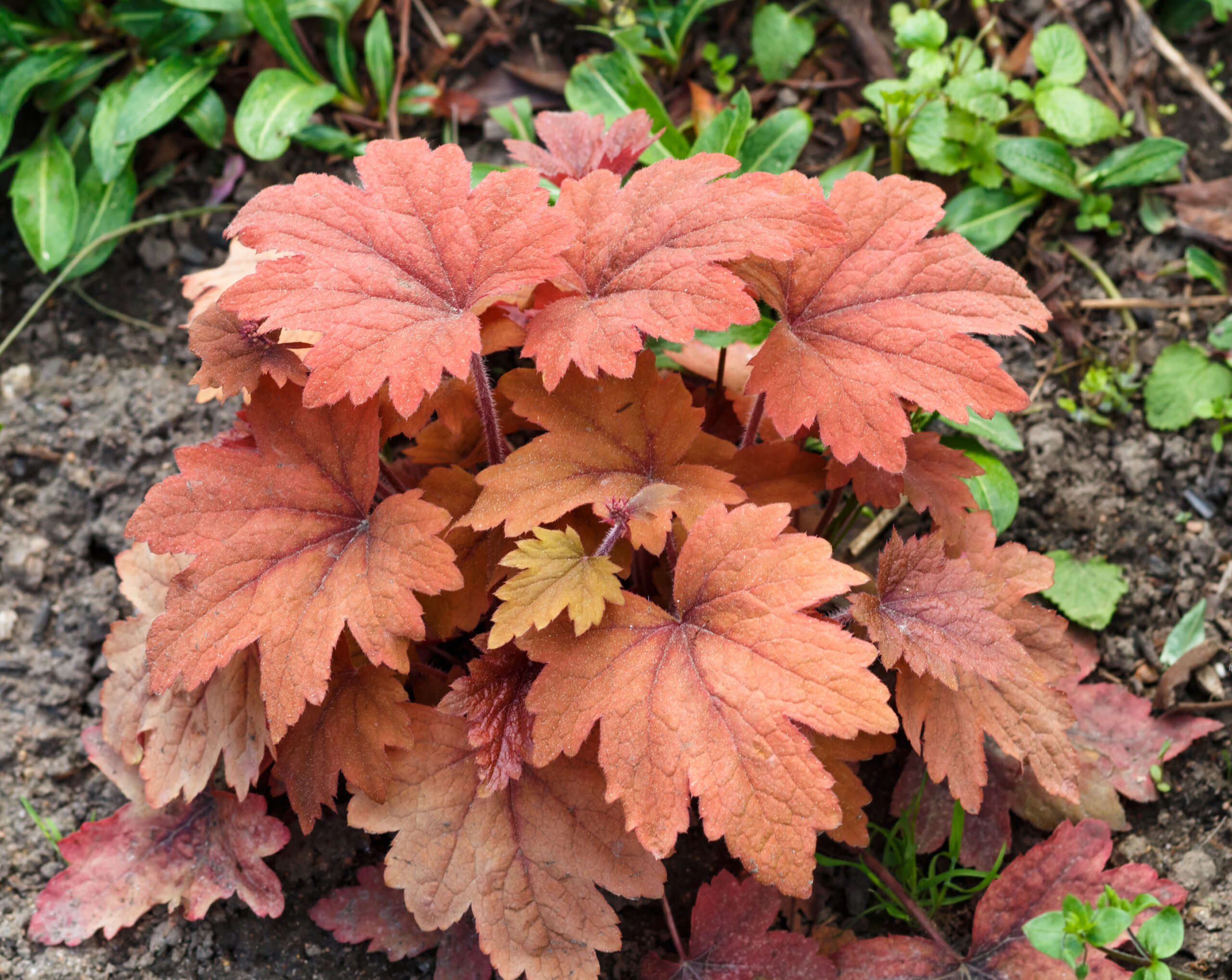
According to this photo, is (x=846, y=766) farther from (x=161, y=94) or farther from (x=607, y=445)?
(x=161, y=94)

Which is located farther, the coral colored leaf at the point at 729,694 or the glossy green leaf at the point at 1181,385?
the glossy green leaf at the point at 1181,385

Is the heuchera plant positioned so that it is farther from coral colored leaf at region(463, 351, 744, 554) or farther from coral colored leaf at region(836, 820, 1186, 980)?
coral colored leaf at region(836, 820, 1186, 980)

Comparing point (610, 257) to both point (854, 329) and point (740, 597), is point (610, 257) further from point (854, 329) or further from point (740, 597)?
point (740, 597)

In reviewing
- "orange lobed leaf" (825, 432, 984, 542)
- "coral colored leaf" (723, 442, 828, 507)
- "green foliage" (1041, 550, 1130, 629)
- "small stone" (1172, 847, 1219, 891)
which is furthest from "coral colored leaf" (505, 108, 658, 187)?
"small stone" (1172, 847, 1219, 891)

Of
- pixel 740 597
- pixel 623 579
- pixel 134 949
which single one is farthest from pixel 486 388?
pixel 134 949

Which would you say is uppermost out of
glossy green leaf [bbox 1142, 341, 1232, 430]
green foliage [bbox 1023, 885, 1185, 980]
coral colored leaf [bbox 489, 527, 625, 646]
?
coral colored leaf [bbox 489, 527, 625, 646]

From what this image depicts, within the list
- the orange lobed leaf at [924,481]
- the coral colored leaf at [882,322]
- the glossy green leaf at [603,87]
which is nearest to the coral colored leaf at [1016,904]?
the orange lobed leaf at [924,481]

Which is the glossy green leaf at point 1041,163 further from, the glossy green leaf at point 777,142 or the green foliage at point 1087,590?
the green foliage at point 1087,590
